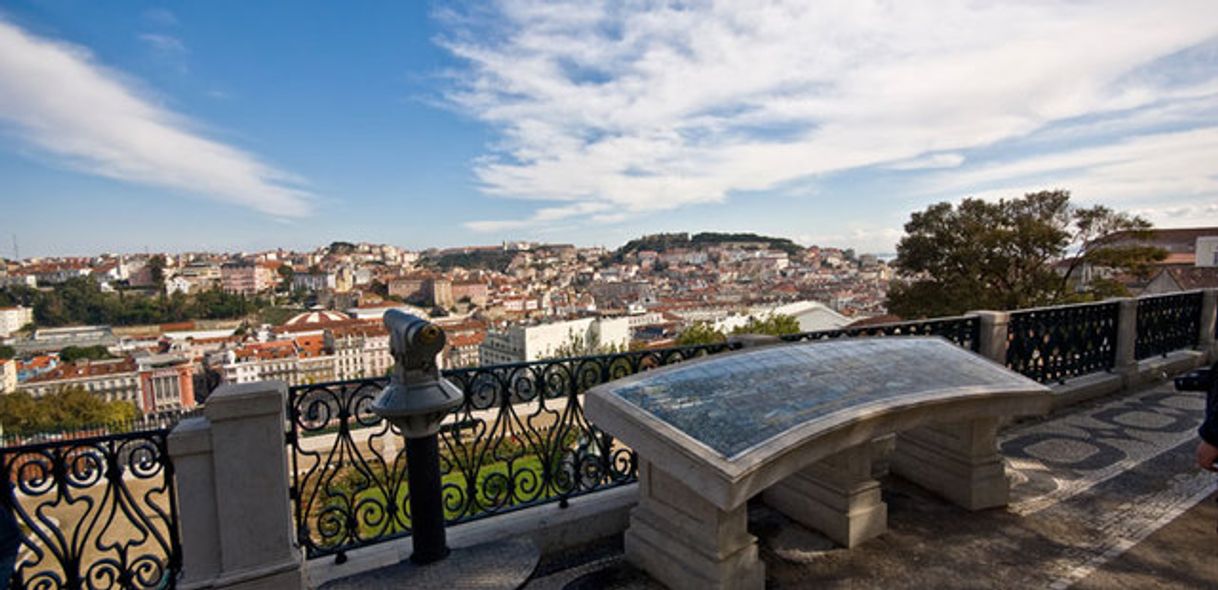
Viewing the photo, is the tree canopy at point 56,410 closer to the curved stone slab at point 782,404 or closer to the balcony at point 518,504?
the balcony at point 518,504

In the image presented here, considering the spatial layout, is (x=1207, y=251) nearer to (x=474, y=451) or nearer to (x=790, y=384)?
(x=790, y=384)

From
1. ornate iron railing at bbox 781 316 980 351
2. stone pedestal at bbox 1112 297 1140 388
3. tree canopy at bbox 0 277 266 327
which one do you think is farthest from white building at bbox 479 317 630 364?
tree canopy at bbox 0 277 266 327

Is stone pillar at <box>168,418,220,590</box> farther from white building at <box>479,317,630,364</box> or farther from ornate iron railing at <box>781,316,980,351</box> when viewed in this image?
white building at <box>479,317,630,364</box>

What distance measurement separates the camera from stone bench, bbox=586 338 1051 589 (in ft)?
9.43

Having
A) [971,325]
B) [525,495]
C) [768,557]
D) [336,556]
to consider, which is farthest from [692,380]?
[971,325]

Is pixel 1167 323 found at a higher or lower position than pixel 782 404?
lower

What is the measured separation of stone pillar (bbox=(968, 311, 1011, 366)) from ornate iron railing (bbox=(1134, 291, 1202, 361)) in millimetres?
3259

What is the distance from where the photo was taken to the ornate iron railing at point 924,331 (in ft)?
17.5

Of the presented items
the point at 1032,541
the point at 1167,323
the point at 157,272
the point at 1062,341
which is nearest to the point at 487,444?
the point at 1032,541

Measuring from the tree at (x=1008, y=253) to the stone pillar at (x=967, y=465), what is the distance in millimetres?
21678

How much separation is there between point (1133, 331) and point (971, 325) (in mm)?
3217

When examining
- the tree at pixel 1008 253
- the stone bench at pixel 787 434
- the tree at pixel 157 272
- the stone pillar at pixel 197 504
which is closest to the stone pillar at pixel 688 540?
the stone bench at pixel 787 434

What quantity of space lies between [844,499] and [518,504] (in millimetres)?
2211

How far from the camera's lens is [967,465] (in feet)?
14.1
